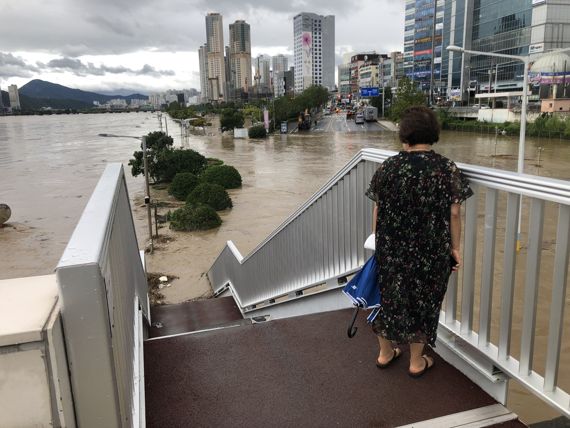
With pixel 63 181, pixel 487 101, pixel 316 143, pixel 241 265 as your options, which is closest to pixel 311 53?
pixel 487 101

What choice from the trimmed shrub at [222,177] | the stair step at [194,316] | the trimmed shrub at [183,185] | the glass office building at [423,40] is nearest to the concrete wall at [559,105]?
the glass office building at [423,40]

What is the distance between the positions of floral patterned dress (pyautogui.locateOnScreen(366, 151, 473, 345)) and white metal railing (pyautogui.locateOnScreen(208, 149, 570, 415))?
0.73ft

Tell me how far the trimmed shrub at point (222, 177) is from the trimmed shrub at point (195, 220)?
278 inches

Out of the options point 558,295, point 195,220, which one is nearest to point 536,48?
point 195,220

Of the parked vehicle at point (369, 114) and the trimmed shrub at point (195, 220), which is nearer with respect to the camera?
the trimmed shrub at point (195, 220)

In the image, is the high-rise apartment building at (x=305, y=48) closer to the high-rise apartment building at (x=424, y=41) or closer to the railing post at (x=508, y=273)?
the high-rise apartment building at (x=424, y=41)

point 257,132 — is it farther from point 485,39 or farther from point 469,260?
point 469,260

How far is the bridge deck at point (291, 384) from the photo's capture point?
2477 millimetres

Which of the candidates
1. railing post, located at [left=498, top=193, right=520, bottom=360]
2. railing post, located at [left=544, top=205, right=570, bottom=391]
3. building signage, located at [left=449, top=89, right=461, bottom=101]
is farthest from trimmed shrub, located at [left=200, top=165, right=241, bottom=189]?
building signage, located at [left=449, top=89, right=461, bottom=101]

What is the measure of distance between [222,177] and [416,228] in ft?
82.3

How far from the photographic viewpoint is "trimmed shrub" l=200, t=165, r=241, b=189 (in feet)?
88.3

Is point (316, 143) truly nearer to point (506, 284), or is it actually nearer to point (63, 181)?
point (63, 181)

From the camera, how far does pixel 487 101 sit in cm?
7231

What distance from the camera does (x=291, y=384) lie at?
277 centimetres
